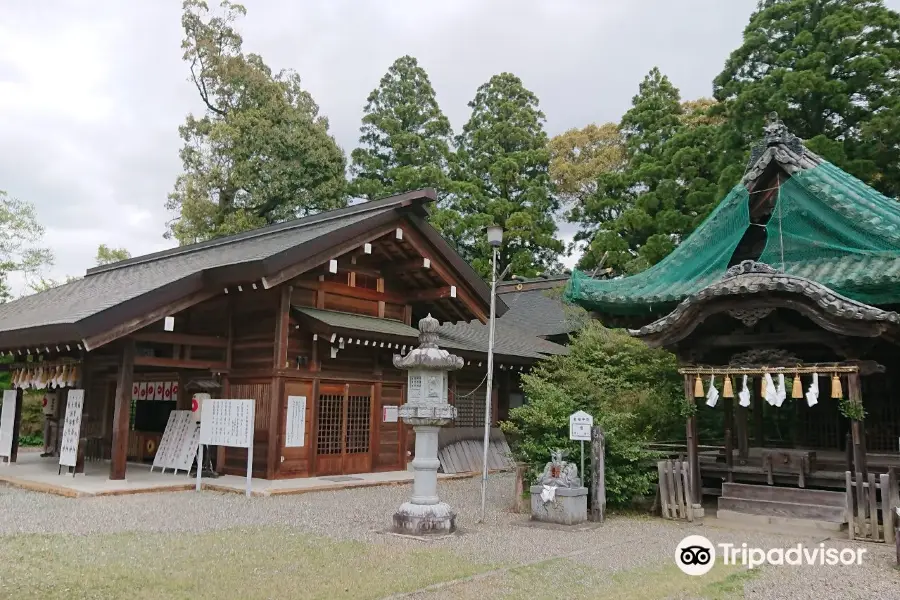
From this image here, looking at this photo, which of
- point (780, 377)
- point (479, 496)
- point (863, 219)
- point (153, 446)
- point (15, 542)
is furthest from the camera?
point (153, 446)

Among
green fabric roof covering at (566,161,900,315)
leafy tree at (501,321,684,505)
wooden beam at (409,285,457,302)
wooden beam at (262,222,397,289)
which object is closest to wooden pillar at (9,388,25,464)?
wooden beam at (262,222,397,289)

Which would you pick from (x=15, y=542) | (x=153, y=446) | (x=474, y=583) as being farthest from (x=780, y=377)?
(x=153, y=446)

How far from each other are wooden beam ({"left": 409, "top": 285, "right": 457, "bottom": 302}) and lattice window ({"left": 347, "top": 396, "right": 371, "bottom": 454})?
8.89ft

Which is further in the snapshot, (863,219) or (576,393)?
(576,393)

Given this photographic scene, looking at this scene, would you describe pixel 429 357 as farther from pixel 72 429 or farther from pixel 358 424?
pixel 72 429

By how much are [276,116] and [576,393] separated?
20923 millimetres

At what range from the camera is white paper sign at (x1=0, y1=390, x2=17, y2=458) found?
47.5 ft

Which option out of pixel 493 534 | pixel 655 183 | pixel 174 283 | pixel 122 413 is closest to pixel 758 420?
pixel 493 534

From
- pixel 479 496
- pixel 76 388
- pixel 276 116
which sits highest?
pixel 276 116

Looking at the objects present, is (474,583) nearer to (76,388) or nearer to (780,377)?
(780,377)

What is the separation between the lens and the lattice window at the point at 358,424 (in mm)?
13938

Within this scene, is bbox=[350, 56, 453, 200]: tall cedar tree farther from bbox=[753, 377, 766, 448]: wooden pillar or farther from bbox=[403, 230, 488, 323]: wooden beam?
bbox=[753, 377, 766, 448]: wooden pillar

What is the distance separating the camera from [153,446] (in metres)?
15.1

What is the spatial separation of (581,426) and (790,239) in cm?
446
